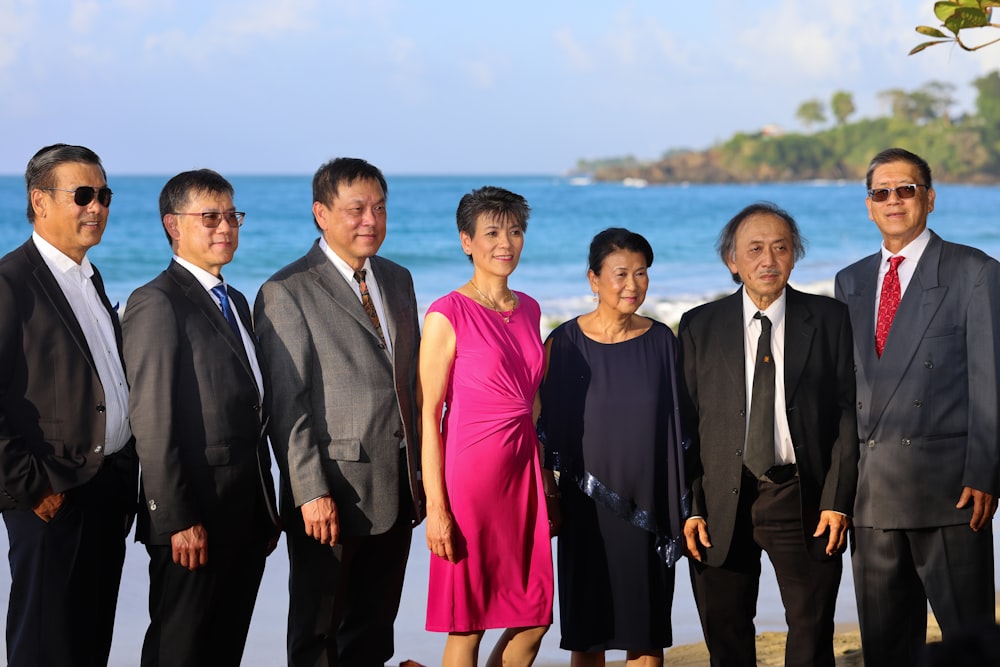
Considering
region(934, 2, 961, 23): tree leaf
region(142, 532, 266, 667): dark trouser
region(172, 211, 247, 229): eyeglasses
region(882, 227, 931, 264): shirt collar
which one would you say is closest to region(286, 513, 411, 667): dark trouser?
region(142, 532, 266, 667): dark trouser

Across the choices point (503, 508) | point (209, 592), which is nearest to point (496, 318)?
point (503, 508)

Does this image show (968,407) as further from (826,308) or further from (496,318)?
(496,318)

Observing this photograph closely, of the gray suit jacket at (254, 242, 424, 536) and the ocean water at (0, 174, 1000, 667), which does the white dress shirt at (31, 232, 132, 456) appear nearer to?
the gray suit jacket at (254, 242, 424, 536)

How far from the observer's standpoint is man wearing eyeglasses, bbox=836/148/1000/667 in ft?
13.2

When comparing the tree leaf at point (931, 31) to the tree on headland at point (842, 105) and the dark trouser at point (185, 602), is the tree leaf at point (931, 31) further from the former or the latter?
the tree on headland at point (842, 105)

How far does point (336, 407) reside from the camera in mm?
3922

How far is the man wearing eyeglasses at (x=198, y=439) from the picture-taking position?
3.60 meters

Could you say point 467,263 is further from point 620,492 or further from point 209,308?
point 209,308

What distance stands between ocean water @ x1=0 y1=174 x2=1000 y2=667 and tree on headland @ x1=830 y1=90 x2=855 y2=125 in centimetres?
5107

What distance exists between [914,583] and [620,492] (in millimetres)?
1108

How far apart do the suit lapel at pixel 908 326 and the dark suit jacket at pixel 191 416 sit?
206cm

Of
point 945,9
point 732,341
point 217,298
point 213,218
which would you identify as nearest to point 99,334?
point 217,298

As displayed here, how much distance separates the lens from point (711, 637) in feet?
13.1

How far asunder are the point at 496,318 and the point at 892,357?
135 cm
